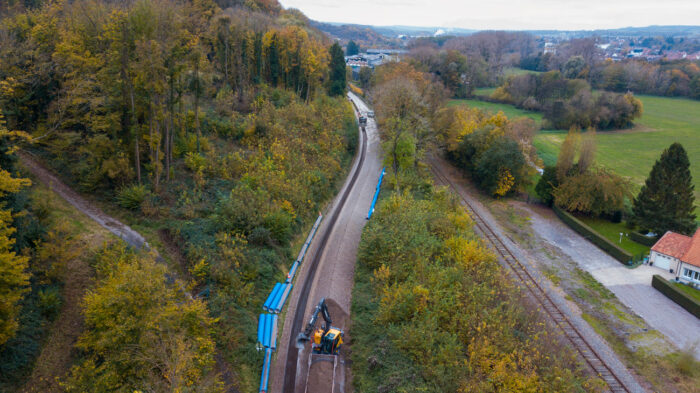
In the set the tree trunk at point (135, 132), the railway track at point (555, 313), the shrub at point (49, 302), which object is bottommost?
the railway track at point (555, 313)

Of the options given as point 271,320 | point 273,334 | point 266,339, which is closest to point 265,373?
point 266,339

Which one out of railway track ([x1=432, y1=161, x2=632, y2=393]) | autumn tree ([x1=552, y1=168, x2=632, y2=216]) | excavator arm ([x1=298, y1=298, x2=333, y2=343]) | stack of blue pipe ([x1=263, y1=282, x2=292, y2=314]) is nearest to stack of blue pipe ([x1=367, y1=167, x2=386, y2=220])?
railway track ([x1=432, y1=161, x2=632, y2=393])

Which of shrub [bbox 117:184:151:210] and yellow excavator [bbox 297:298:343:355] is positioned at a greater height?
shrub [bbox 117:184:151:210]

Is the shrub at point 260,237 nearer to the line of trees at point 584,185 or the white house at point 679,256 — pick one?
the white house at point 679,256

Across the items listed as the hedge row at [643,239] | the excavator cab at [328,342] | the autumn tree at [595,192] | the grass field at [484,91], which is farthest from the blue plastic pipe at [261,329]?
the grass field at [484,91]

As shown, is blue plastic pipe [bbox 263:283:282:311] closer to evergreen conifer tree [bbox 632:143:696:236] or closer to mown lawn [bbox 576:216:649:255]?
mown lawn [bbox 576:216:649:255]
